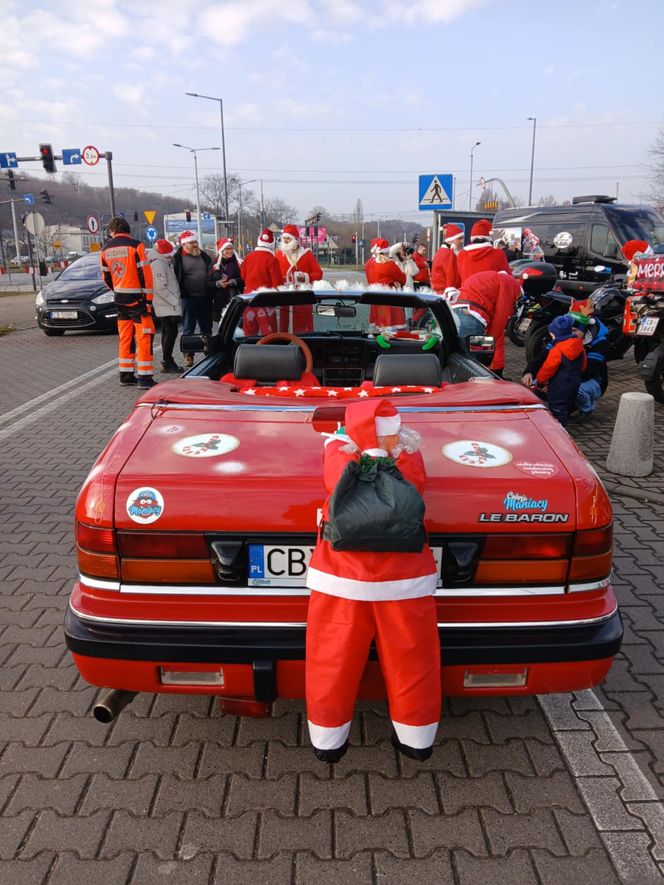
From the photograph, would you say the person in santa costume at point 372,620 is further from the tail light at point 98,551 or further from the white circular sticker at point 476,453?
the tail light at point 98,551

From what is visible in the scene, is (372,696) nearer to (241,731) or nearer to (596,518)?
(241,731)

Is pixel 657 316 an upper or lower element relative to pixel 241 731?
upper

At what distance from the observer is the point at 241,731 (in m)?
2.63

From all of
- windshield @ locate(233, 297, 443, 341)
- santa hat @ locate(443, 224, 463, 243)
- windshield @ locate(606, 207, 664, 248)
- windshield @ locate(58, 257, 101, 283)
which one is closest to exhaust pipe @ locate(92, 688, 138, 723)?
windshield @ locate(233, 297, 443, 341)

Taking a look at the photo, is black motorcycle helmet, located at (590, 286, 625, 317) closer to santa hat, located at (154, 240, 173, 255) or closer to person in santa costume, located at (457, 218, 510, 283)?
person in santa costume, located at (457, 218, 510, 283)

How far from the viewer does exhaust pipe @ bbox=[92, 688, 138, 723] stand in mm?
2234

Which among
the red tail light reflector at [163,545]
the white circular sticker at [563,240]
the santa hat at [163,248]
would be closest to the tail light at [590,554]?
the red tail light reflector at [163,545]

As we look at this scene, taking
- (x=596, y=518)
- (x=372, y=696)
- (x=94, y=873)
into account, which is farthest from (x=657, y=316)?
(x=94, y=873)

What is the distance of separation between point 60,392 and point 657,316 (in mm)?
7339

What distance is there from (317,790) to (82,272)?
14762 millimetres

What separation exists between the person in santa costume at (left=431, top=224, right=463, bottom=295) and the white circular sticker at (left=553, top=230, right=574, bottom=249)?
408 cm

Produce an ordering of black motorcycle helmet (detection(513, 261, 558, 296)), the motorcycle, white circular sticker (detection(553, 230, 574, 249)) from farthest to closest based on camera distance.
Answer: white circular sticker (detection(553, 230, 574, 249)) → black motorcycle helmet (detection(513, 261, 558, 296)) → the motorcycle

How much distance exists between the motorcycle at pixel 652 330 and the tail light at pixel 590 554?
6.15 meters

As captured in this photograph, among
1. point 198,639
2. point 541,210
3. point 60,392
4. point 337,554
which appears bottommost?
point 60,392
